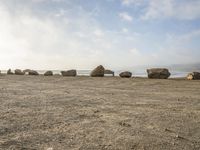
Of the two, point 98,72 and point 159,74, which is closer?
point 159,74

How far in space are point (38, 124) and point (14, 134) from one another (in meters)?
0.80

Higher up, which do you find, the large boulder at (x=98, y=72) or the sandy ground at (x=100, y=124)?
the large boulder at (x=98, y=72)

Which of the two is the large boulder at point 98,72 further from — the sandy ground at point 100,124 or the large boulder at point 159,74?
the sandy ground at point 100,124

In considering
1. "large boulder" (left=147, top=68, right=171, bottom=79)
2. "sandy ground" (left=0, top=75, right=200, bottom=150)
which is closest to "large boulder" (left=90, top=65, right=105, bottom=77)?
"large boulder" (left=147, top=68, right=171, bottom=79)

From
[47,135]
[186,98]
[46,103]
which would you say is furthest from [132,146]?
[186,98]

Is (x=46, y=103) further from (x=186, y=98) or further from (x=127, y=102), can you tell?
(x=186, y=98)

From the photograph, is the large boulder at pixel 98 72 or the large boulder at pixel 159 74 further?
the large boulder at pixel 98 72

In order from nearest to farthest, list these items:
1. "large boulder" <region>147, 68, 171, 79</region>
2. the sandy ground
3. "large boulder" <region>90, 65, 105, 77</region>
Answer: the sandy ground, "large boulder" <region>147, 68, 171, 79</region>, "large boulder" <region>90, 65, 105, 77</region>

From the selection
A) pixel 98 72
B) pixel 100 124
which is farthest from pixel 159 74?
pixel 100 124

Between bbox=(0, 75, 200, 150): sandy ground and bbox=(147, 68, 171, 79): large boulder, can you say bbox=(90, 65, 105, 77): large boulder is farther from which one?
bbox=(0, 75, 200, 150): sandy ground

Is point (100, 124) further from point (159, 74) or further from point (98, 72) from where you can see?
point (98, 72)

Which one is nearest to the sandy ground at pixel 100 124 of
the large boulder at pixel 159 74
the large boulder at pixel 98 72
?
the large boulder at pixel 159 74

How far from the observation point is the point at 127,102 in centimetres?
947

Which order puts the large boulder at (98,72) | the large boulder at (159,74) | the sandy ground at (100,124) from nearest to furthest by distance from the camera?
1. the sandy ground at (100,124)
2. the large boulder at (159,74)
3. the large boulder at (98,72)
